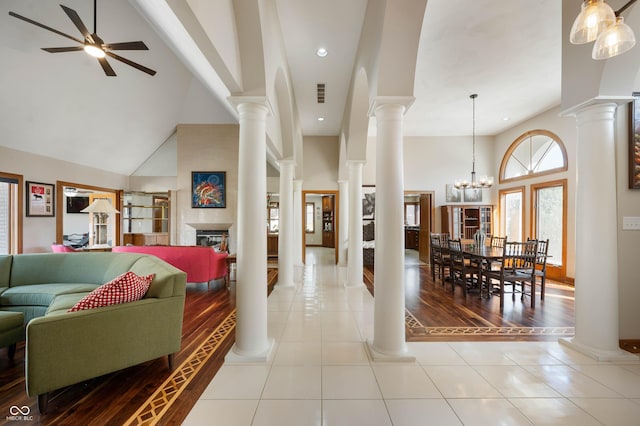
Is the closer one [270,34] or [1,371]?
[1,371]

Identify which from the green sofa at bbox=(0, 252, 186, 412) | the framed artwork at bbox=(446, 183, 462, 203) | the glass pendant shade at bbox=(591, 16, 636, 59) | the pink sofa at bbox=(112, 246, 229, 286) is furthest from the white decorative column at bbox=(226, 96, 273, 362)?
the framed artwork at bbox=(446, 183, 462, 203)

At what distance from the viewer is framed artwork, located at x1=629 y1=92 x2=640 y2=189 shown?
277 cm

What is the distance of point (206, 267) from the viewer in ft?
16.4

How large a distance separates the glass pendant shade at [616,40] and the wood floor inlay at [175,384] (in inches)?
145

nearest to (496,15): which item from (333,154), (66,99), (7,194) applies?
(333,154)

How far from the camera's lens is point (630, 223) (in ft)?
9.14

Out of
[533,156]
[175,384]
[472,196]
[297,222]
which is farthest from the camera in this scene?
[472,196]

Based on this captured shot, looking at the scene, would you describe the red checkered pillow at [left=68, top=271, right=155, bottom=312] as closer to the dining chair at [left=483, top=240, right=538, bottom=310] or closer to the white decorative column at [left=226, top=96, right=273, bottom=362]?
the white decorative column at [left=226, top=96, right=273, bottom=362]

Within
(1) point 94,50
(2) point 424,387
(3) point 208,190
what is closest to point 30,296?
(1) point 94,50

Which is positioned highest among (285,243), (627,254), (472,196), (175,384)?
(472,196)

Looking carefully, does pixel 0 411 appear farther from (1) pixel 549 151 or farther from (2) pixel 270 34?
(1) pixel 549 151

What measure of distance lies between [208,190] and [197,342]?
6.03 metres

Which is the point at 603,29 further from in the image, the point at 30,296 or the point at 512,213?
the point at 512,213

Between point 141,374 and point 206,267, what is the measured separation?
272cm
